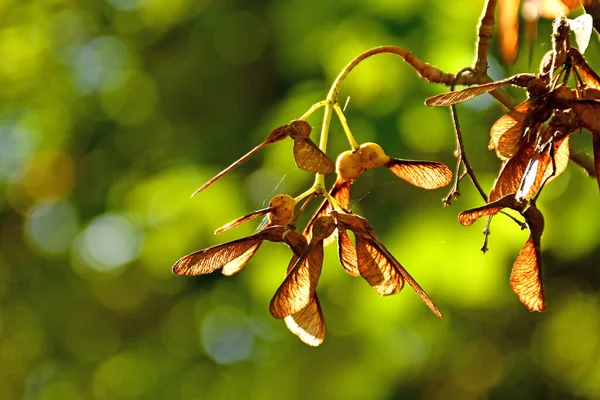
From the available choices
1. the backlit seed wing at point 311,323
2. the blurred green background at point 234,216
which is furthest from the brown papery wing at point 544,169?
the blurred green background at point 234,216

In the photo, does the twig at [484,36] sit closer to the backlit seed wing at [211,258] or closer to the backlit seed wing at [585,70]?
the backlit seed wing at [585,70]

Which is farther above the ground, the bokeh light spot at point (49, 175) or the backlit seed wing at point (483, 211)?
the backlit seed wing at point (483, 211)

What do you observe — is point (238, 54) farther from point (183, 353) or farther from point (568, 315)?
point (568, 315)

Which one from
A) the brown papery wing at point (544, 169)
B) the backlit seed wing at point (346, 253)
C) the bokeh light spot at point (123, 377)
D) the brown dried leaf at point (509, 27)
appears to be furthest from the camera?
the bokeh light spot at point (123, 377)

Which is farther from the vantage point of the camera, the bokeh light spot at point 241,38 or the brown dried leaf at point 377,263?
the bokeh light spot at point 241,38

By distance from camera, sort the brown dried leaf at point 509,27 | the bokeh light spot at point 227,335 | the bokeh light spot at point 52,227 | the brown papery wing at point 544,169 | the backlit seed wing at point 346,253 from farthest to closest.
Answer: the bokeh light spot at point 52,227 < the bokeh light spot at point 227,335 < the brown dried leaf at point 509,27 < the backlit seed wing at point 346,253 < the brown papery wing at point 544,169

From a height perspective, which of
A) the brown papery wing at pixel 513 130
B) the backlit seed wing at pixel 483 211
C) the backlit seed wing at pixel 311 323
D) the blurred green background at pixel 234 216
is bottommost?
the blurred green background at pixel 234 216

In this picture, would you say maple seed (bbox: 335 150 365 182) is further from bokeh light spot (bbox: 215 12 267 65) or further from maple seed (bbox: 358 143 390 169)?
bokeh light spot (bbox: 215 12 267 65)

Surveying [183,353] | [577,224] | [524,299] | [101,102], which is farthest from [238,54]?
[524,299]
